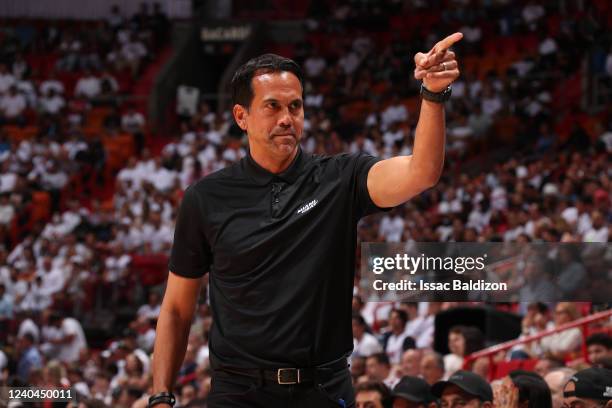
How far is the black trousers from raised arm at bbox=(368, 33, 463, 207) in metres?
0.57

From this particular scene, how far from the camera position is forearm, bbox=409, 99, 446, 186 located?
9.70ft

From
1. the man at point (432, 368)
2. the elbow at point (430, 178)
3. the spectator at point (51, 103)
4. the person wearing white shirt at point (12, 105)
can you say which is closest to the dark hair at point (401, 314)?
the man at point (432, 368)

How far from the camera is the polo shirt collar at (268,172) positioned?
3.38 meters

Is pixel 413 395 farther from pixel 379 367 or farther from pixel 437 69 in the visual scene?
pixel 437 69

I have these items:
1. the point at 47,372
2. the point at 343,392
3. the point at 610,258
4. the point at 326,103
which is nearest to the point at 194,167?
the point at 326,103

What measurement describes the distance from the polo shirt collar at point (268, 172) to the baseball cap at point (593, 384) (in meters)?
1.92

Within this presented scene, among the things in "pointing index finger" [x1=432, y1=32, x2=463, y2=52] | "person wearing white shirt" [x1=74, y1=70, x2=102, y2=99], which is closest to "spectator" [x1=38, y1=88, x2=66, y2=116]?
"person wearing white shirt" [x1=74, y1=70, x2=102, y2=99]

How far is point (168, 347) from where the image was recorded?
3.45 metres

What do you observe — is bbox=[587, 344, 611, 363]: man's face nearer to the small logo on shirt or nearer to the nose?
the small logo on shirt

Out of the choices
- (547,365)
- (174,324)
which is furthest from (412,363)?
(174,324)

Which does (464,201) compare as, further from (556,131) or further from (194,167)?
(194,167)

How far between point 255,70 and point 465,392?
2.30m

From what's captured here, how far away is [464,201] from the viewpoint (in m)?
14.2

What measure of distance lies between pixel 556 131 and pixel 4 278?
28.2 ft
